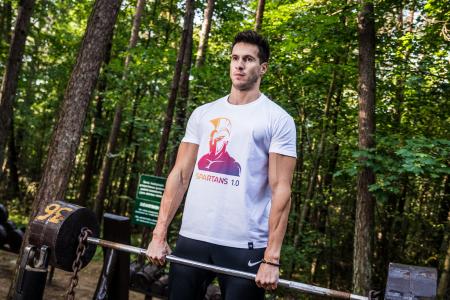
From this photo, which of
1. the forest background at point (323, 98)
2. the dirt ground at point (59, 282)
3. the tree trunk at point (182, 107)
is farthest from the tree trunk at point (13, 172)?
the tree trunk at point (182, 107)

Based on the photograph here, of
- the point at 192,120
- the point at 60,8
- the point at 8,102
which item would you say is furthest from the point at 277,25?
the point at 60,8

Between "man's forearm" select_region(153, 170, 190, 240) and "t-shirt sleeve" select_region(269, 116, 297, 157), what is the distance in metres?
0.55

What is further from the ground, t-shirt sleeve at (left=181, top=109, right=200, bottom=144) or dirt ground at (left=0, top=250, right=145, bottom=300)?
t-shirt sleeve at (left=181, top=109, right=200, bottom=144)

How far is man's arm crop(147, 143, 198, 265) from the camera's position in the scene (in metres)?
2.18

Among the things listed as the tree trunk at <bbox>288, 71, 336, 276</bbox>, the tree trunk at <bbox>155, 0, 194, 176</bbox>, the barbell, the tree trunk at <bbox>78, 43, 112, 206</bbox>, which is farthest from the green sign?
the tree trunk at <bbox>78, 43, 112, 206</bbox>

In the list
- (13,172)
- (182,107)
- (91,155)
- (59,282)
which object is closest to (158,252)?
(59,282)

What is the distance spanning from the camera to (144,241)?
28.2ft

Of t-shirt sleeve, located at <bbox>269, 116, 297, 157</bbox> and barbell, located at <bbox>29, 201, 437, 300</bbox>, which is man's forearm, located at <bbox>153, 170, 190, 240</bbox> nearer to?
barbell, located at <bbox>29, 201, 437, 300</bbox>

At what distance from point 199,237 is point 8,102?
815 centimetres

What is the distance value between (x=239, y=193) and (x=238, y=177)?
0.08m

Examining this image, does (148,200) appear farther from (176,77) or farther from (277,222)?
(277,222)

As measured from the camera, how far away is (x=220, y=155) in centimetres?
215

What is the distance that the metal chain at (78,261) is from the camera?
2.29m

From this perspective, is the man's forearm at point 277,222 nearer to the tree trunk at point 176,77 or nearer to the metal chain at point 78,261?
the metal chain at point 78,261
